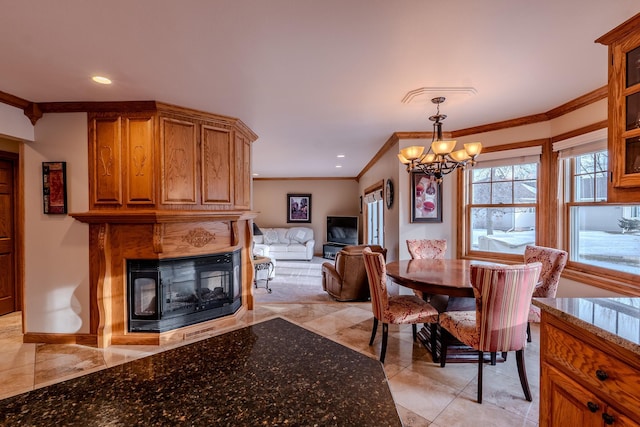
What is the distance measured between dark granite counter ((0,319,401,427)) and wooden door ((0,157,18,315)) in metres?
4.54

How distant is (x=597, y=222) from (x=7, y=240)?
6911 mm

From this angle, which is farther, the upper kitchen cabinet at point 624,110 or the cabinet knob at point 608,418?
the upper kitchen cabinet at point 624,110

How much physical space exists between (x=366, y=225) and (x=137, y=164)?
6282mm

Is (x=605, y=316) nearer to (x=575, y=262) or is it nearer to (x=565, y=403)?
(x=565, y=403)

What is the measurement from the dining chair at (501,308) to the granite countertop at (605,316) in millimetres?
509

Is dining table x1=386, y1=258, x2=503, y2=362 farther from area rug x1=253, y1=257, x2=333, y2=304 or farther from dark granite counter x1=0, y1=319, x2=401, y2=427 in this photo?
area rug x1=253, y1=257, x2=333, y2=304

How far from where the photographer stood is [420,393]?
221 centimetres

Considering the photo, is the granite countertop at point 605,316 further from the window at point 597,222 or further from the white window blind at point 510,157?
the white window blind at point 510,157

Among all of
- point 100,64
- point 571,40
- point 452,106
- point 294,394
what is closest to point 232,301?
point 100,64

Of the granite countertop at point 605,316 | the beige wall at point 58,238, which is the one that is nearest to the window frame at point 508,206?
the beige wall at point 58,238

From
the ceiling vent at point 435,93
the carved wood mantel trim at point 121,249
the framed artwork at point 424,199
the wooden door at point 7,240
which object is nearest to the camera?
the ceiling vent at point 435,93

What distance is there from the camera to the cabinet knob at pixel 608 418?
112cm

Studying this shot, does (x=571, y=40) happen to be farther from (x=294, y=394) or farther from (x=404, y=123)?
(x=294, y=394)

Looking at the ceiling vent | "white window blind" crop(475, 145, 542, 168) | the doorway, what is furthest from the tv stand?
the doorway
